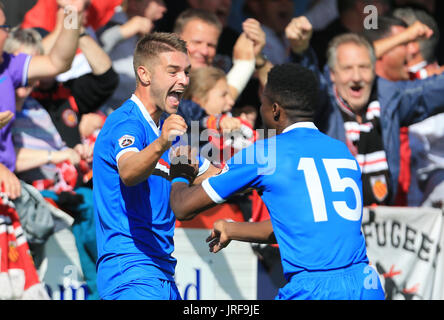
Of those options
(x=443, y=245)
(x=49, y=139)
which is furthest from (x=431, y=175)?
(x=49, y=139)

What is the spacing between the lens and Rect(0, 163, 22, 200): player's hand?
234 inches

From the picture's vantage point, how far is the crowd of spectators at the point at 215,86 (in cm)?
636

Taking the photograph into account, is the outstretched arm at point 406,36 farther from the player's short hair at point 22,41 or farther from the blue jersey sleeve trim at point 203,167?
the blue jersey sleeve trim at point 203,167

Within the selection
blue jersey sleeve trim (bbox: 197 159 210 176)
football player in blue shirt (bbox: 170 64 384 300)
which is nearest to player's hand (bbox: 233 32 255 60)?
blue jersey sleeve trim (bbox: 197 159 210 176)

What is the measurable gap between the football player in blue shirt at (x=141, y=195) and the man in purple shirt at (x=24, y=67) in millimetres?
1776

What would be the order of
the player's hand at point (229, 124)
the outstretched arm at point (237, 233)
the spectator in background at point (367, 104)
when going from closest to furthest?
1. the outstretched arm at point (237, 233)
2. the player's hand at point (229, 124)
3. the spectator in background at point (367, 104)

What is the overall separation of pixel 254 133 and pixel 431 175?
7.07 ft

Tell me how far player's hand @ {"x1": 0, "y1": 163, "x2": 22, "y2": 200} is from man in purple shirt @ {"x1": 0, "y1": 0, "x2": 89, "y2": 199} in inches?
6.3

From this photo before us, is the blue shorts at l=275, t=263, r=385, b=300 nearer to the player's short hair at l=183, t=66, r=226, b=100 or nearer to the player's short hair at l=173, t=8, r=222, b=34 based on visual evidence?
the player's short hair at l=183, t=66, r=226, b=100

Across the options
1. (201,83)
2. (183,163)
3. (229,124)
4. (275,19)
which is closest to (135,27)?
(201,83)

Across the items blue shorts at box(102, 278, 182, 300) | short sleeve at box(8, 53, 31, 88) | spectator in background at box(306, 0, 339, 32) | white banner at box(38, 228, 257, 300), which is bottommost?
white banner at box(38, 228, 257, 300)

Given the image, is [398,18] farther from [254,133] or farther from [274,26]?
[254,133]

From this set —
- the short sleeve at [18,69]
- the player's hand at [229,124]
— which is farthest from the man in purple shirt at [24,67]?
the player's hand at [229,124]

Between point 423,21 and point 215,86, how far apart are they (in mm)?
2922
